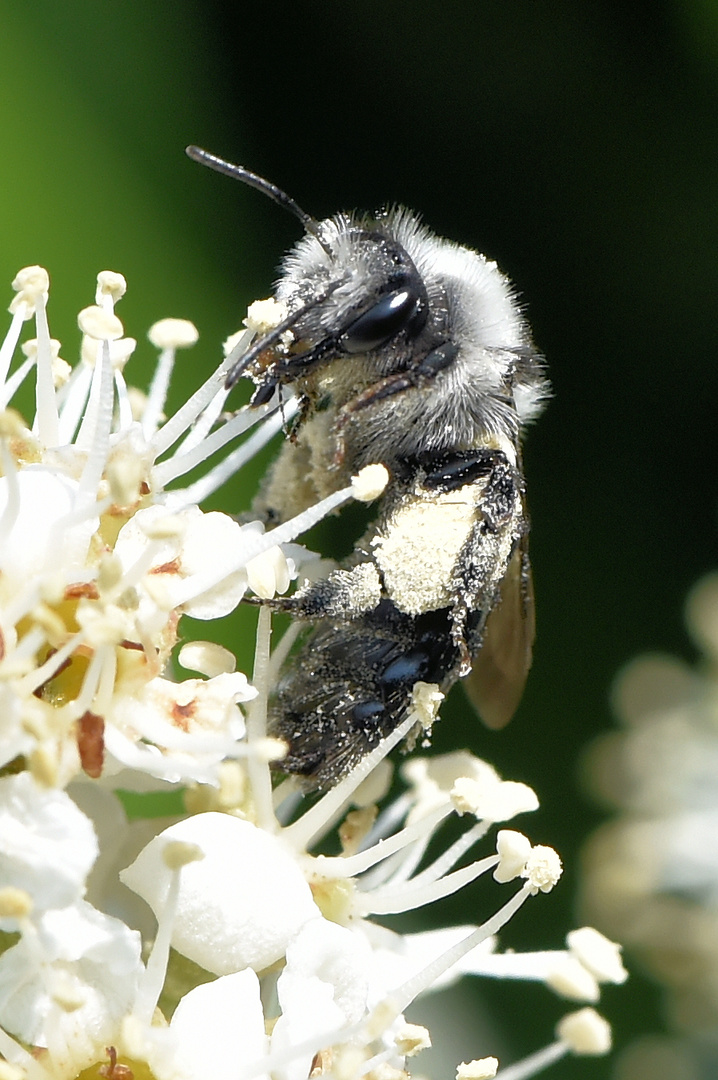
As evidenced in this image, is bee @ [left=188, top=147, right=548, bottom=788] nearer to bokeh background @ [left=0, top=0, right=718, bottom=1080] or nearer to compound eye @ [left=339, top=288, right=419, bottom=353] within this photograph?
compound eye @ [left=339, top=288, right=419, bottom=353]

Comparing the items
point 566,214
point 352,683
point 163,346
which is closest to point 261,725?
point 352,683

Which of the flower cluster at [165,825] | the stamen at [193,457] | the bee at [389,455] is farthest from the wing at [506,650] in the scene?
the stamen at [193,457]

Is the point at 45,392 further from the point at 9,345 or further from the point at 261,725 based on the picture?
the point at 261,725

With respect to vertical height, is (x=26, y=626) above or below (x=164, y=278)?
below

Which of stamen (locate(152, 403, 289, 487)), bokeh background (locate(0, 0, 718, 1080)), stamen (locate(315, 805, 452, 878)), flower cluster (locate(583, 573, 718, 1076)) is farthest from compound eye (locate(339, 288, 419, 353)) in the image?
flower cluster (locate(583, 573, 718, 1076))

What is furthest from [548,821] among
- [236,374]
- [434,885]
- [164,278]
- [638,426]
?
[236,374]

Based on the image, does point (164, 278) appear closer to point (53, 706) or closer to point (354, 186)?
point (354, 186)

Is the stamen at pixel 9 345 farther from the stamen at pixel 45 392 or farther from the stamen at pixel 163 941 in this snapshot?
the stamen at pixel 163 941
